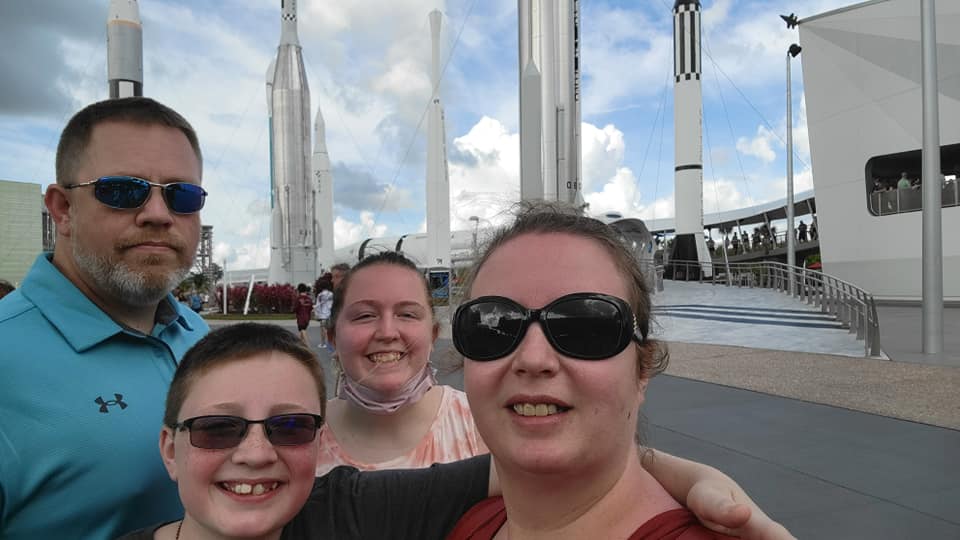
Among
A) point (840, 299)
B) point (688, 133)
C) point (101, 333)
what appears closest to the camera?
point (101, 333)

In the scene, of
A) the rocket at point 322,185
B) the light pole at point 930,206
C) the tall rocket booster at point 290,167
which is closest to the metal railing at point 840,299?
the light pole at point 930,206

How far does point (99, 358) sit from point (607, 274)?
1413mm

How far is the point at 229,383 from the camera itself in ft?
4.90

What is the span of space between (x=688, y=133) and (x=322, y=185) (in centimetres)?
2174

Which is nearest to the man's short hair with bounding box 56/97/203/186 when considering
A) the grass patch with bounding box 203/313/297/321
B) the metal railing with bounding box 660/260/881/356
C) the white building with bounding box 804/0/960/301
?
the metal railing with bounding box 660/260/881/356

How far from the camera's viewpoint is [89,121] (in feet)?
5.84

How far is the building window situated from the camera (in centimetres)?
1975

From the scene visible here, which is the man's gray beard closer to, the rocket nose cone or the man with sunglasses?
the man with sunglasses

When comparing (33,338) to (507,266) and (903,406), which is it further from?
(903,406)

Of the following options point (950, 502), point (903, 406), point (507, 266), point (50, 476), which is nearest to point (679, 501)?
point (507, 266)

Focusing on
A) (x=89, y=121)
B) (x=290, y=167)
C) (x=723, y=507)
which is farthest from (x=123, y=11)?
(x=290, y=167)

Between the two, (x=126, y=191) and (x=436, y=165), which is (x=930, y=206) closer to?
(x=126, y=191)

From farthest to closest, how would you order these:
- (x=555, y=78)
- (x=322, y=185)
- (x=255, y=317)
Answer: (x=322, y=185), (x=255, y=317), (x=555, y=78)

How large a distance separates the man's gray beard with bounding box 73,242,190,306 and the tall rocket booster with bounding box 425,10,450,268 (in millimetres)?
25820
